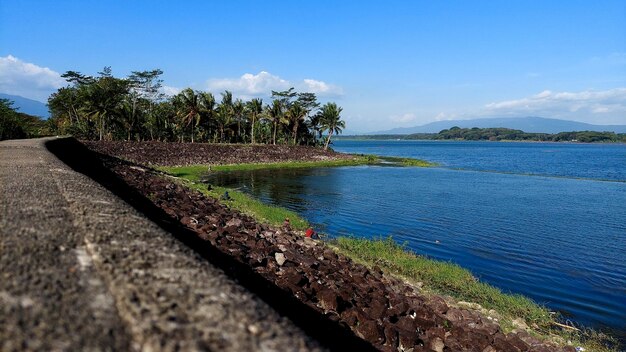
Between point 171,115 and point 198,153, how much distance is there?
2315 cm

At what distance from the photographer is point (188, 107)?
2682 inches

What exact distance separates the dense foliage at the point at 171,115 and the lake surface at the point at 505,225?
3148 cm

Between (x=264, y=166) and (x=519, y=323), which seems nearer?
(x=519, y=323)

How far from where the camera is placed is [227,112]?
7456 cm

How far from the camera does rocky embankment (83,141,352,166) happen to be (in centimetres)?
4872

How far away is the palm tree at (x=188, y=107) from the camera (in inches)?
2633

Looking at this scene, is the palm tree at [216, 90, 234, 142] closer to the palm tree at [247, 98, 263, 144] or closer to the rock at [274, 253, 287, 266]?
the palm tree at [247, 98, 263, 144]

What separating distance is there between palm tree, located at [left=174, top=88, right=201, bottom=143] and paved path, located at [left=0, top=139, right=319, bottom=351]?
65038 millimetres

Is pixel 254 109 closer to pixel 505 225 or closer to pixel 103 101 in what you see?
pixel 103 101

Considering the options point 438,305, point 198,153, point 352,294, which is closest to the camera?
point 352,294

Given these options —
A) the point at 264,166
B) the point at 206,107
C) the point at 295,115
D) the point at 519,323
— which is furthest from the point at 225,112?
the point at 519,323

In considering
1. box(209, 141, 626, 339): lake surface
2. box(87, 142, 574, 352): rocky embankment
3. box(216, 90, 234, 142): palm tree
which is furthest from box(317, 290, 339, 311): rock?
box(216, 90, 234, 142): palm tree

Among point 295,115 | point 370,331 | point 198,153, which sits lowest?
point 370,331

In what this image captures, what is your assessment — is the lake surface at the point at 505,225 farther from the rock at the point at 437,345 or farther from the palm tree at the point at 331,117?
the palm tree at the point at 331,117
